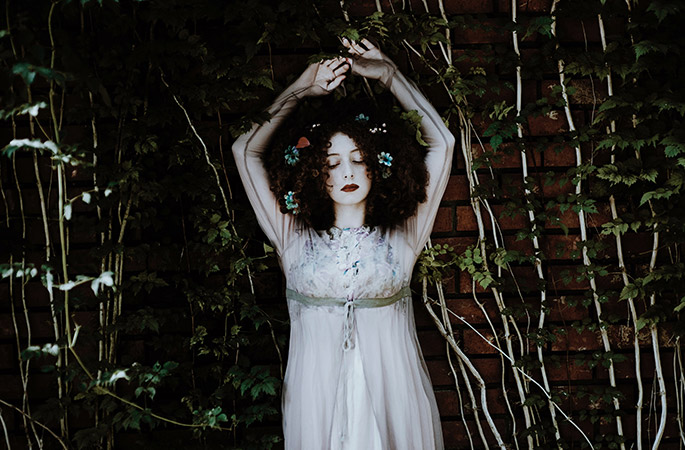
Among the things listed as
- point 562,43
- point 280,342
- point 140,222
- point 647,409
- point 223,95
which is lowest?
point 647,409

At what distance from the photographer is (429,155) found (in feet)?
7.19

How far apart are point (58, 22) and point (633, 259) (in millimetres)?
2202

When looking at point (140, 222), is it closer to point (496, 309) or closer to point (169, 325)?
point (169, 325)

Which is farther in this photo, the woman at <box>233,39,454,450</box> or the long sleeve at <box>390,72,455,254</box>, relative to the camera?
the long sleeve at <box>390,72,455,254</box>

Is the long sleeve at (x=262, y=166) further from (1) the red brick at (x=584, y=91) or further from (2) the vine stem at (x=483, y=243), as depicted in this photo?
(1) the red brick at (x=584, y=91)

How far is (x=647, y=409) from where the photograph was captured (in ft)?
7.99

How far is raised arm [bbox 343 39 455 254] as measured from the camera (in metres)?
2.18

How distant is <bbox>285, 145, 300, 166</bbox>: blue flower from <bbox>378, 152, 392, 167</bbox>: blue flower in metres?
0.27

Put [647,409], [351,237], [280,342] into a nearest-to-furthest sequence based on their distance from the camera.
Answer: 1. [351,237]
2. [280,342]
3. [647,409]

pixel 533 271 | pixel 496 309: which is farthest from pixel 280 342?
pixel 533 271

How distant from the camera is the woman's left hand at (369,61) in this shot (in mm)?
2188

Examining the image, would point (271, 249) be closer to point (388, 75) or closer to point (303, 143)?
point (303, 143)

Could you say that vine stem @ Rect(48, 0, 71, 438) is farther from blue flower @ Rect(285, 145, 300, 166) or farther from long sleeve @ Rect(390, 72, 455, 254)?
long sleeve @ Rect(390, 72, 455, 254)

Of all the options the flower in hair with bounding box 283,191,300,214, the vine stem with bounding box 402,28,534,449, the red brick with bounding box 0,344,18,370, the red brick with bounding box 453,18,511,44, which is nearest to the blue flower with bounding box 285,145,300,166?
the flower in hair with bounding box 283,191,300,214
